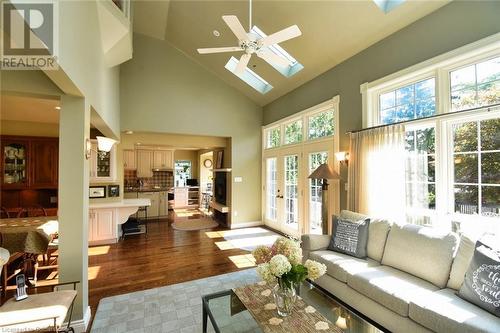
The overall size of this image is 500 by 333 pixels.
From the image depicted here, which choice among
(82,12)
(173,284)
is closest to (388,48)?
(82,12)

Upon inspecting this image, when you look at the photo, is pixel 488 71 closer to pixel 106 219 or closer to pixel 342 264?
pixel 342 264

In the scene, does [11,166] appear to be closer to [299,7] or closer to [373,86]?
[299,7]

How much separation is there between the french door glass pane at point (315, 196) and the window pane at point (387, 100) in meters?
1.30

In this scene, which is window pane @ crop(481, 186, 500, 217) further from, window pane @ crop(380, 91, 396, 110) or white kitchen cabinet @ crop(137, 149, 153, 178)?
white kitchen cabinet @ crop(137, 149, 153, 178)

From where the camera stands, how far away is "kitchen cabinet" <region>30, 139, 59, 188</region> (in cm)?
494

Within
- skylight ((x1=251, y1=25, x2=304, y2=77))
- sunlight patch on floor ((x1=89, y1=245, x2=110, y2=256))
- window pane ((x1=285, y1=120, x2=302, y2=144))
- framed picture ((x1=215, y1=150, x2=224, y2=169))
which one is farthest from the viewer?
framed picture ((x1=215, y1=150, x2=224, y2=169))

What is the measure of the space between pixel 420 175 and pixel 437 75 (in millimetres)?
1222

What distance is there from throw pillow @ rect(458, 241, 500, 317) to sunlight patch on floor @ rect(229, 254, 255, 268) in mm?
2657

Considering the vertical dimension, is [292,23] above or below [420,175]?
above

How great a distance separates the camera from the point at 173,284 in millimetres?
3164

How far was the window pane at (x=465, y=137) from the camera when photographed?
99.5 inches

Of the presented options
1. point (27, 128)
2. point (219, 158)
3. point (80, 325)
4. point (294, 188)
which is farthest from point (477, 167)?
point (27, 128)

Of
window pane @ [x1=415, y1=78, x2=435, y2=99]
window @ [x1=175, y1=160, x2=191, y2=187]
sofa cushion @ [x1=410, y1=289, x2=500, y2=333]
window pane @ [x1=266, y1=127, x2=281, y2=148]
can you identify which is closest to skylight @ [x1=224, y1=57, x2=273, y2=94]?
window pane @ [x1=266, y1=127, x2=281, y2=148]

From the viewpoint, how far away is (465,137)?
8.52ft
